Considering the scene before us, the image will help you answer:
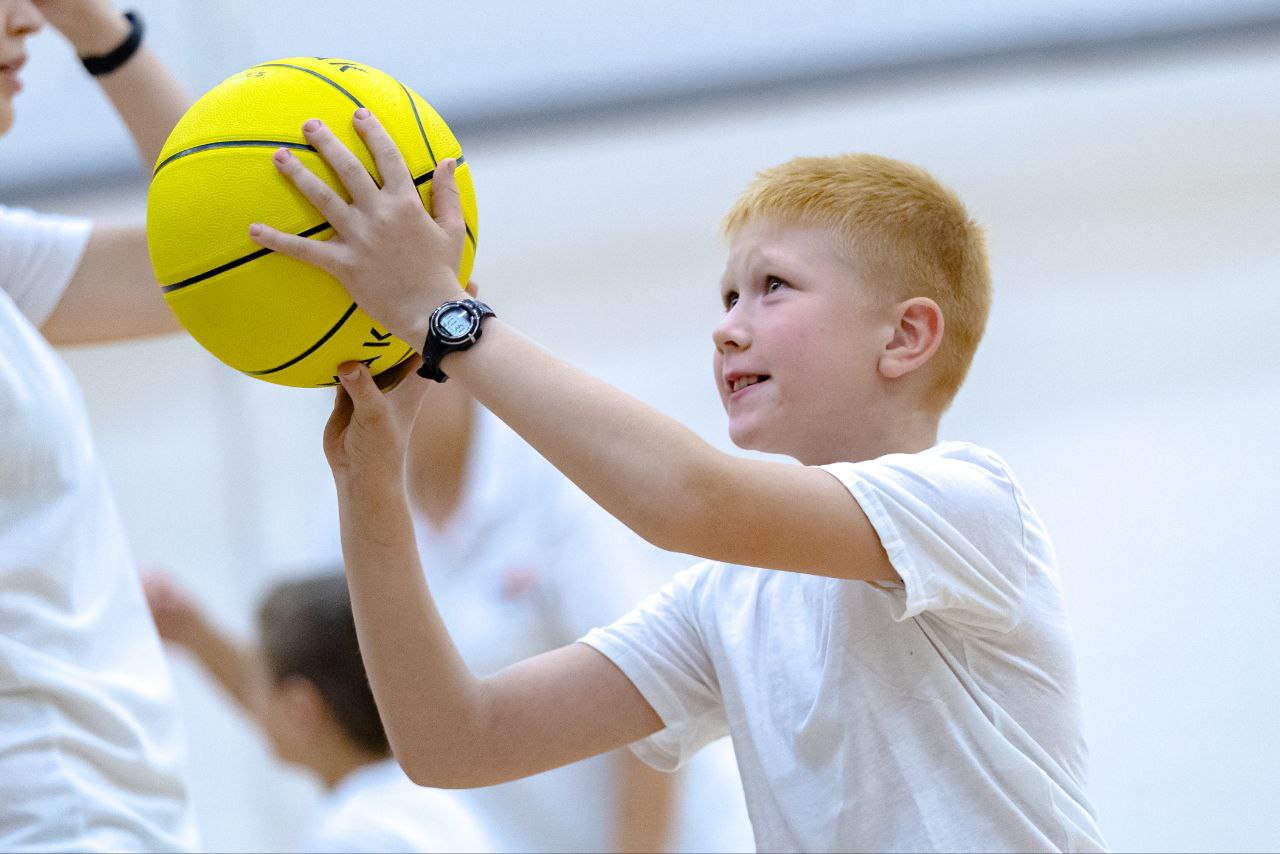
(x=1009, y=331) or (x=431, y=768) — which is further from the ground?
(x=1009, y=331)

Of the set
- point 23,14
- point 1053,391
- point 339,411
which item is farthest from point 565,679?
point 1053,391

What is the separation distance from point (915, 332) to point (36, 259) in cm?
107

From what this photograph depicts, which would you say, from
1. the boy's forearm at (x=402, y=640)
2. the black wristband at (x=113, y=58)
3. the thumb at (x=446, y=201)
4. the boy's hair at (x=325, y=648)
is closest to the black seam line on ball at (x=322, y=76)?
the thumb at (x=446, y=201)

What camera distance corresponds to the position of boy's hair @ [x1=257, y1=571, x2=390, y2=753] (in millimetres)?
2289

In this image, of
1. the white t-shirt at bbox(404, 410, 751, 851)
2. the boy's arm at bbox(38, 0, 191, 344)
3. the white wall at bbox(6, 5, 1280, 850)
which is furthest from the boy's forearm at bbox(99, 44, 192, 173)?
the white wall at bbox(6, 5, 1280, 850)

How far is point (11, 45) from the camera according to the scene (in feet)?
5.52

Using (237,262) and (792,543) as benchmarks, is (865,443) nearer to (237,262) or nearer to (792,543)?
(792,543)

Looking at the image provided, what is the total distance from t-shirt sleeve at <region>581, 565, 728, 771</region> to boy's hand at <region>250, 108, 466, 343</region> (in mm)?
499

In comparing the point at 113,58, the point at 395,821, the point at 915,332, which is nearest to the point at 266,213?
the point at 915,332

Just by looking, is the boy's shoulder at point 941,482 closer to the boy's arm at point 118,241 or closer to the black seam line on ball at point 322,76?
the black seam line on ball at point 322,76

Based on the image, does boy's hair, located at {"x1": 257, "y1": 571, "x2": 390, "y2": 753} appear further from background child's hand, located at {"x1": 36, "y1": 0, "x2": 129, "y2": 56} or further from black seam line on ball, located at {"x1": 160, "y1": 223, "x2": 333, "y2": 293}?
black seam line on ball, located at {"x1": 160, "y1": 223, "x2": 333, "y2": 293}

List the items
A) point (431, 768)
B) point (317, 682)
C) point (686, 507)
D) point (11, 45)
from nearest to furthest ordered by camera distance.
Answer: point (686, 507) < point (431, 768) < point (11, 45) < point (317, 682)

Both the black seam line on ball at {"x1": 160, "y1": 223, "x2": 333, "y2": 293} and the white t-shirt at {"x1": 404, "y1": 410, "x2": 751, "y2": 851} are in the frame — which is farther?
the white t-shirt at {"x1": 404, "y1": 410, "x2": 751, "y2": 851}

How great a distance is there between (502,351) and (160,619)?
1.65 m
